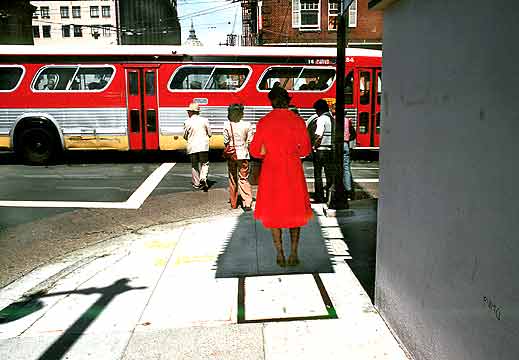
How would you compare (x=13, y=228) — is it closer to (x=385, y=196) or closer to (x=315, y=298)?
(x=315, y=298)

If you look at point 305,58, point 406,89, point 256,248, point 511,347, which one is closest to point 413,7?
point 406,89

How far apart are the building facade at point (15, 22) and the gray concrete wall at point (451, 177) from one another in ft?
164

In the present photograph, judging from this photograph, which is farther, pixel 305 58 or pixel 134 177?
pixel 305 58

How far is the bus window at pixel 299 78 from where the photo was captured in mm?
14000

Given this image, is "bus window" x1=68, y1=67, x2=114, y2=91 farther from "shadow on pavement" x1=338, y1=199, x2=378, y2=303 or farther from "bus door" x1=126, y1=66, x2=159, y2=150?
"shadow on pavement" x1=338, y1=199, x2=378, y2=303

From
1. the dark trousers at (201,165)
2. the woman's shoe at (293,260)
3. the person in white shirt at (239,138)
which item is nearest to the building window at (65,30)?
the dark trousers at (201,165)

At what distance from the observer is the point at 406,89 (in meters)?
3.61

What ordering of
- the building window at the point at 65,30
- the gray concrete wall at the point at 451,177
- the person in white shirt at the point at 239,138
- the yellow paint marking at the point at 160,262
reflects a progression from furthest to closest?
the building window at the point at 65,30
the person in white shirt at the point at 239,138
the yellow paint marking at the point at 160,262
the gray concrete wall at the point at 451,177

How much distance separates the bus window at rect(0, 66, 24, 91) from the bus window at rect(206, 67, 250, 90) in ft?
17.0

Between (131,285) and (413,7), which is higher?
(413,7)

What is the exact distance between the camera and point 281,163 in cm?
537

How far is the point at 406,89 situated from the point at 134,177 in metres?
9.55

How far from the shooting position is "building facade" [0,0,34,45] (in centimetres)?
4722

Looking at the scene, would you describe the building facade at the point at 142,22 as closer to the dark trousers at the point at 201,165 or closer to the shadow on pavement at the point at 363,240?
the dark trousers at the point at 201,165
